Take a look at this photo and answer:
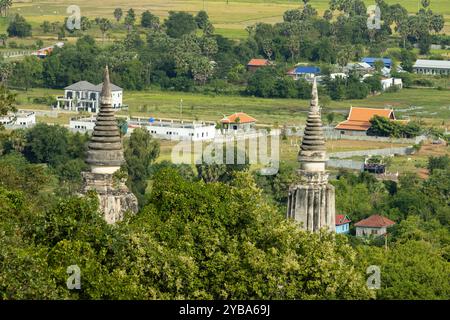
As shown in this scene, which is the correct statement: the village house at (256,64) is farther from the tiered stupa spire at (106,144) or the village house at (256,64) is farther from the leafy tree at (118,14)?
the tiered stupa spire at (106,144)

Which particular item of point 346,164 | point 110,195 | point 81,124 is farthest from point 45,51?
point 110,195

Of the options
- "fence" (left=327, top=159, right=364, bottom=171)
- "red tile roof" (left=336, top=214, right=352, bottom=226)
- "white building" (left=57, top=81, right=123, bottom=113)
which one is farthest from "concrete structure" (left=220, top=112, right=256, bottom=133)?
"red tile roof" (left=336, top=214, right=352, bottom=226)

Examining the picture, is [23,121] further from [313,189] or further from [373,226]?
[313,189]

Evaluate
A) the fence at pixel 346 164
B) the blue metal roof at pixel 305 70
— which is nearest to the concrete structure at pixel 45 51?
the blue metal roof at pixel 305 70

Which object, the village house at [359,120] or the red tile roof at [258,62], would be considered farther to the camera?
the red tile roof at [258,62]

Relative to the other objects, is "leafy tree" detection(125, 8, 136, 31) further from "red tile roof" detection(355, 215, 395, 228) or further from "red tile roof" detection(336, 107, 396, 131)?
"red tile roof" detection(355, 215, 395, 228)
